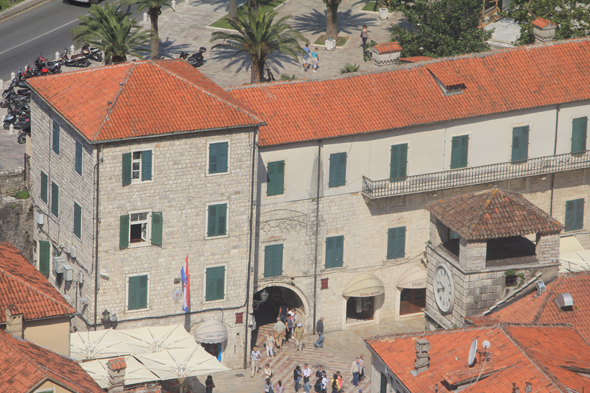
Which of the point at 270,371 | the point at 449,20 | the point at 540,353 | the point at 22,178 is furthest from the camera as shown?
the point at 449,20

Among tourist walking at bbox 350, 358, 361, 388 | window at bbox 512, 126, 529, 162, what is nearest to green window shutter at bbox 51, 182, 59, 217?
tourist walking at bbox 350, 358, 361, 388

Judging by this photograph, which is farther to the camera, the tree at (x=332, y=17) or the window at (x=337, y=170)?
the tree at (x=332, y=17)

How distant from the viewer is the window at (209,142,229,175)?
2291 inches

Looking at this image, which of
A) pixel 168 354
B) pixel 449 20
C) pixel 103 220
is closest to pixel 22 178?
pixel 103 220

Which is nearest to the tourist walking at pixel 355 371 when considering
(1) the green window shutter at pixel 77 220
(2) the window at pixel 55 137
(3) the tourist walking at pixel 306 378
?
(3) the tourist walking at pixel 306 378

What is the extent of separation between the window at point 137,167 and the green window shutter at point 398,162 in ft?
43.0

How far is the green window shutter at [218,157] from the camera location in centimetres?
5819

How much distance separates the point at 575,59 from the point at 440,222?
16.6 metres

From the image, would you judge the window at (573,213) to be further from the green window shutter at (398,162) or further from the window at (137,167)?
the window at (137,167)

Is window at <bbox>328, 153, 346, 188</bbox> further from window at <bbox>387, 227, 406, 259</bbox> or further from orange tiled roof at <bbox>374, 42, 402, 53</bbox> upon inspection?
orange tiled roof at <bbox>374, 42, 402, 53</bbox>

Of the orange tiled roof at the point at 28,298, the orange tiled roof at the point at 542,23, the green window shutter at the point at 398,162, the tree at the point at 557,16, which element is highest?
the orange tiled roof at the point at 542,23

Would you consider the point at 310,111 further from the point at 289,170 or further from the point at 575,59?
the point at 575,59

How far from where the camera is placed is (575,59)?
222 feet

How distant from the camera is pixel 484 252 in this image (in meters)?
54.3
